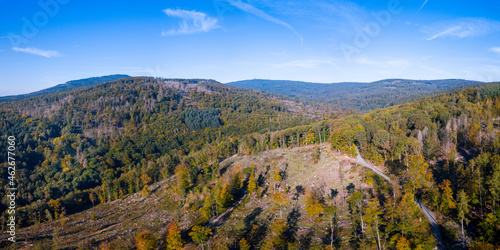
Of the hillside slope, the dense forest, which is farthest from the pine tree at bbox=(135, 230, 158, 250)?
the hillside slope

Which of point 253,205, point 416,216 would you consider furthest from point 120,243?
point 416,216

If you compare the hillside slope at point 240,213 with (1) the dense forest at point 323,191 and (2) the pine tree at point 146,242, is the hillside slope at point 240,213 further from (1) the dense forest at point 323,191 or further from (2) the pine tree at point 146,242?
(2) the pine tree at point 146,242

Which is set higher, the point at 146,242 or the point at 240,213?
the point at 146,242

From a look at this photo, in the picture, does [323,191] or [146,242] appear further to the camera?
[323,191]

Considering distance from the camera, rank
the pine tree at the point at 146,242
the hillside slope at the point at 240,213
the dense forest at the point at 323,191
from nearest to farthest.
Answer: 1. the dense forest at the point at 323,191
2. the pine tree at the point at 146,242
3. the hillside slope at the point at 240,213

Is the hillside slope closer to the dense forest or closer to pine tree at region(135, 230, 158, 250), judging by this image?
the dense forest

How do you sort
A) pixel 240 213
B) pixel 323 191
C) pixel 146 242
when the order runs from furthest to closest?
pixel 323 191 → pixel 240 213 → pixel 146 242

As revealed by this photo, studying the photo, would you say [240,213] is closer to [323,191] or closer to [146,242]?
[323,191]

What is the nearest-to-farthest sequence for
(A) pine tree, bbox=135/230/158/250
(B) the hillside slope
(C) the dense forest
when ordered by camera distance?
1. (C) the dense forest
2. (A) pine tree, bbox=135/230/158/250
3. (B) the hillside slope

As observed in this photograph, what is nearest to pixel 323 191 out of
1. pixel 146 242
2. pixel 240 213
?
pixel 240 213

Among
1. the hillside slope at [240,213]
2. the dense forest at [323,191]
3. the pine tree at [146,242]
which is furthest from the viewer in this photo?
the hillside slope at [240,213]

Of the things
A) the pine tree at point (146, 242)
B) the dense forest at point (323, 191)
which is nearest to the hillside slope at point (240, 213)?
the dense forest at point (323, 191)

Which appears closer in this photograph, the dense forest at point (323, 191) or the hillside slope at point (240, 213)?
the dense forest at point (323, 191)
